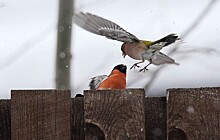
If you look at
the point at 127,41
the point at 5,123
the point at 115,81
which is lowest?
the point at 5,123

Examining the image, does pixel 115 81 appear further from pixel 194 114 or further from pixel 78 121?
pixel 194 114

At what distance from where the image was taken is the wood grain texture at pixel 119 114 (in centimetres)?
162

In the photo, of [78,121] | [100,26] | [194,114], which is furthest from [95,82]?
[194,114]

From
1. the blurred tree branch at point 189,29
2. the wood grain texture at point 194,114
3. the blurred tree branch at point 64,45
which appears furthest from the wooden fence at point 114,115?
the blurred tree branch at point 64,45

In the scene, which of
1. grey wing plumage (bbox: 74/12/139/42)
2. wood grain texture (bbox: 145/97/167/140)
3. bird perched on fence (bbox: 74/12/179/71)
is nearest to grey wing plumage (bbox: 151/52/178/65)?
bird perched on fence (bbox: 74/12/179/71)

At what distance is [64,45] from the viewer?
9.83ft

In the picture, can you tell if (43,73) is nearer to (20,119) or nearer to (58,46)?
(58,46)

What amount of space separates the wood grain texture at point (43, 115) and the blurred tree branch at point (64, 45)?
1108 mm

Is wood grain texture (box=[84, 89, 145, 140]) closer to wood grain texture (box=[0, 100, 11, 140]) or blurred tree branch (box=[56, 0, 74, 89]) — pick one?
wood grain texture (box=[0, 100, 11, 140])

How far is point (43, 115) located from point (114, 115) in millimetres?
194

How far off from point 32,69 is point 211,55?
78 centimetres

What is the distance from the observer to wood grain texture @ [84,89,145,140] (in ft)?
5.31

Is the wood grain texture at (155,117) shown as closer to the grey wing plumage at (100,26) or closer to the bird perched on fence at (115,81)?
the bird perched on fence at (115,81)

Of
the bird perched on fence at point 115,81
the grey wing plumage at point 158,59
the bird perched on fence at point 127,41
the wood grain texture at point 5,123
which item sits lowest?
the wood grain texture at point 5,123
